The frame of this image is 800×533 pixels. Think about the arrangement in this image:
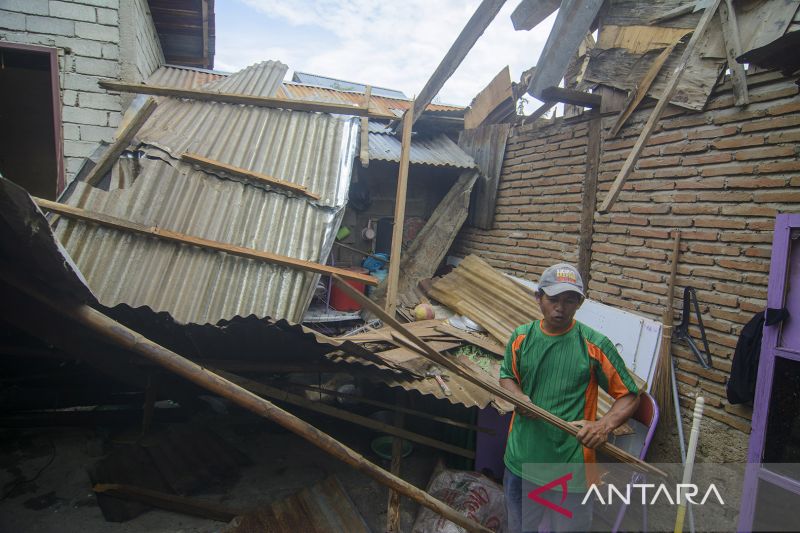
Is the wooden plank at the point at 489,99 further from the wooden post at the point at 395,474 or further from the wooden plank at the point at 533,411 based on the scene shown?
the wooden plank at the point at 533,411

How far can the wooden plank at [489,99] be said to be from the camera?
6996mm

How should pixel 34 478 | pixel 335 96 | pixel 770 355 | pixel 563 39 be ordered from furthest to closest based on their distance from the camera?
1. pixel 335 96
2. pixel 563 39
3. pixel 34 478
4. pixel 770 355

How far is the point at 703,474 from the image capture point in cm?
413

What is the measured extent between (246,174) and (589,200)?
4325 millimetres

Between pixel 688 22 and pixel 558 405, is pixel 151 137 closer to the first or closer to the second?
pixel 558 405

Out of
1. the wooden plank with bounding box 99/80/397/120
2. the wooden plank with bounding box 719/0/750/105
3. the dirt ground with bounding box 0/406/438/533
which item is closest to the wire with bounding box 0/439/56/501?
the dirt ground with bounding box 0/406/438/533

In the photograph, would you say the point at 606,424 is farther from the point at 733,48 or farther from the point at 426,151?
the point at 426,151

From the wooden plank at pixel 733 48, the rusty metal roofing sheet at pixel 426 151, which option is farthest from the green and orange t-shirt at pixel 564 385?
the rusty metal roofing sheet at pixel 426 151

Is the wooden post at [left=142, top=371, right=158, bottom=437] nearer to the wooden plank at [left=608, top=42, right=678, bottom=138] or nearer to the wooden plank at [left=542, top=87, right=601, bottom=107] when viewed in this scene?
the wooden plank at [left=542, top=87, right=601, bottom=107]

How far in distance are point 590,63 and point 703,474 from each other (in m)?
4.82

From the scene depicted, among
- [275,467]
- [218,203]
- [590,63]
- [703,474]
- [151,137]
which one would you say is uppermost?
[590,63]

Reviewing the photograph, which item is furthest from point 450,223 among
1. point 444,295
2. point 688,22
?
point 688,22

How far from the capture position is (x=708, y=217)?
4.39m

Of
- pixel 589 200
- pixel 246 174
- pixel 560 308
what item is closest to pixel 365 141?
pixel 246 174
